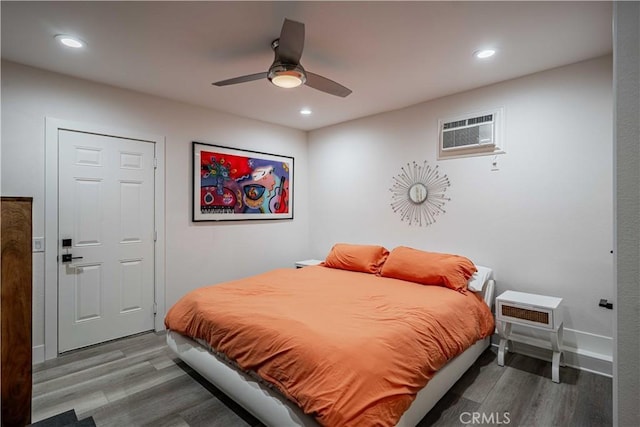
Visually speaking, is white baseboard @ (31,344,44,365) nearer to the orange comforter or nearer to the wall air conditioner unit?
the orange comforter

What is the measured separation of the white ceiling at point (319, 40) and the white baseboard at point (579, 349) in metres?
2.32

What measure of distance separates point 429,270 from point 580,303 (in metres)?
1.23

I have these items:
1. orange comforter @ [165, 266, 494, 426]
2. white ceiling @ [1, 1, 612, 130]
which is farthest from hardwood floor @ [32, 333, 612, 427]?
white ceiling @ [1, 1, 612, 130]

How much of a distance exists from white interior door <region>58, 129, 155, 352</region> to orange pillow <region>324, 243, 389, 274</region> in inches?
83.7

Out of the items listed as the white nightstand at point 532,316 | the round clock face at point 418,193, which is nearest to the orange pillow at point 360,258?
the round clock face at point 418,193

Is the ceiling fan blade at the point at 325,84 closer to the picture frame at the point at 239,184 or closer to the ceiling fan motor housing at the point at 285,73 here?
the ceiling fan motor housing at the point at 285,73

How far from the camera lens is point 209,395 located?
2.25 m

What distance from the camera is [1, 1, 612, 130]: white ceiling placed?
6.26 ft

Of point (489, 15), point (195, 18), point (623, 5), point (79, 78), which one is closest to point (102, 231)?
point (79, 78)

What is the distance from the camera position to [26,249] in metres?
1.62

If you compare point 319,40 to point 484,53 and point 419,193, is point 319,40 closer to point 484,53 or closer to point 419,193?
point 484,53

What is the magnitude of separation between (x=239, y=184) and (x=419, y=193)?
227cm

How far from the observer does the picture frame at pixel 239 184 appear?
372 cm

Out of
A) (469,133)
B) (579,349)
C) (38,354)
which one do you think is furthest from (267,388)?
(469,133)
